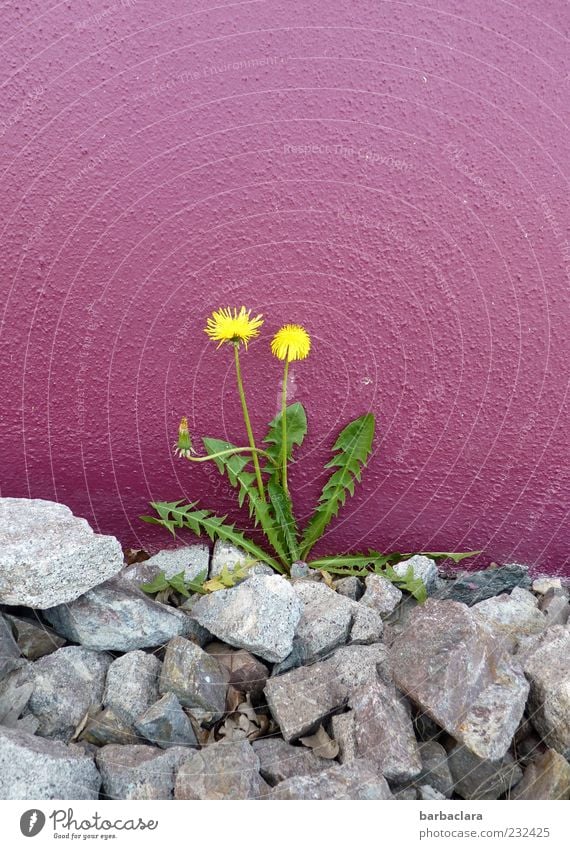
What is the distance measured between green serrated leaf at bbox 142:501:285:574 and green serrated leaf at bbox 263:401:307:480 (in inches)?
11.2

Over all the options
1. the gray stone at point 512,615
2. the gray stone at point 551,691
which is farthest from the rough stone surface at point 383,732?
the gray stone at point 512,615

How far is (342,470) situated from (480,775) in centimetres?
124

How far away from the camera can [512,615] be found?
8.30 feet

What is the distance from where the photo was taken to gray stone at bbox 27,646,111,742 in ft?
6.70

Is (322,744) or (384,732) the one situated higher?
(384,732)

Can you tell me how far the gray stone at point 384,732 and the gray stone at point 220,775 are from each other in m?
0.27

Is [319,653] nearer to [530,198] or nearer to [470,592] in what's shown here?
[470,592]

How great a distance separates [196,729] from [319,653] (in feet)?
1.56

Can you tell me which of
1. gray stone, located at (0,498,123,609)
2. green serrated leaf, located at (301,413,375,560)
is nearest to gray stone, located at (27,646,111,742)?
gray stone, located at (0,498,123,609)

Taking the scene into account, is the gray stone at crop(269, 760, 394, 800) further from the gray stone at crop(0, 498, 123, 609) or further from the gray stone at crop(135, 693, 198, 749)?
the gray stone at crop(0, 498, 123, 609)

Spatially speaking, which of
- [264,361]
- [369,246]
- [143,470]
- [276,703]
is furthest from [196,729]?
[369,246]

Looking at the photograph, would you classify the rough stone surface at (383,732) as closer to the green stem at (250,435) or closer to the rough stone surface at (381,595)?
the rough stone surface at (381,595)

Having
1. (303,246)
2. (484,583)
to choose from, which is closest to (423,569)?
(484,583)

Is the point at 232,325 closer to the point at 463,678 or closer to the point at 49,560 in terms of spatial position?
the point at 49,560
